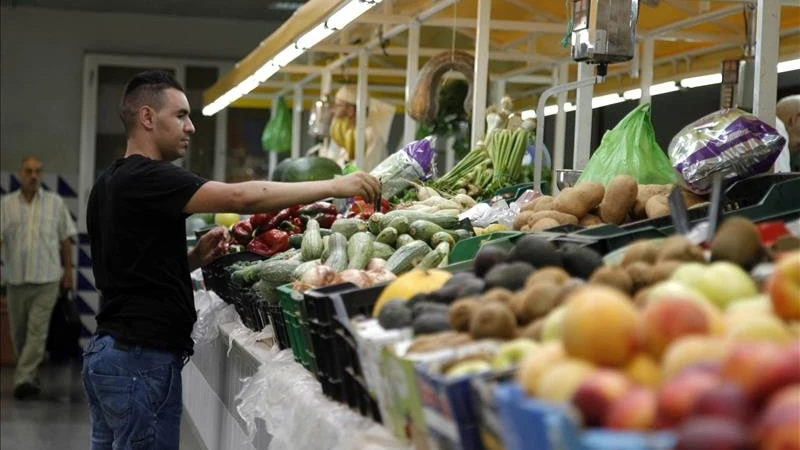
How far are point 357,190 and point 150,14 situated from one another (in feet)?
36.8

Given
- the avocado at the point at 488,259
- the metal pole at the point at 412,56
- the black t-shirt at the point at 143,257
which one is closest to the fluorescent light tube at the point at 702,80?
the metal pole at the point at 412,56

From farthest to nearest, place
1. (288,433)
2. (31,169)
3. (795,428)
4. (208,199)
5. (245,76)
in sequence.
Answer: (31,169) < (245,76) < (208,199) < (288,433) < (795,428)

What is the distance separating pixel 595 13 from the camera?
3.86m

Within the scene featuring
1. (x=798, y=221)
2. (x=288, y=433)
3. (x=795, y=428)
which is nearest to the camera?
(x=795, y=428)

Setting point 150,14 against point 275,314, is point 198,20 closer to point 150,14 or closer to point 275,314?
point 150,14

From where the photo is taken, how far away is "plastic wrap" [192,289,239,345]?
5199 mm

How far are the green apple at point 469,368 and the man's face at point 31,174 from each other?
30.0 ft

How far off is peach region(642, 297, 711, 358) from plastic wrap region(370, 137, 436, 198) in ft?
12.4

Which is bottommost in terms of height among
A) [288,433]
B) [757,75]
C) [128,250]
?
[288,433]

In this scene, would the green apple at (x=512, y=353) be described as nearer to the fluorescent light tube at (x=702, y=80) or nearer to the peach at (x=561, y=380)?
the peach at (x=561, y=380)

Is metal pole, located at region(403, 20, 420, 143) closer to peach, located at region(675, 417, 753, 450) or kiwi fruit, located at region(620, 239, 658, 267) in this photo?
kiwi fruit, located at region(620, 239, 658, 267)

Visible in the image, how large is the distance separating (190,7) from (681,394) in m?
12.9

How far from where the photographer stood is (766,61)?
368cm

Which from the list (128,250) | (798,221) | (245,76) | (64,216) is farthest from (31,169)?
(798,221)
